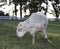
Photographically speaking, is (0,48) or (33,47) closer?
(0,48)

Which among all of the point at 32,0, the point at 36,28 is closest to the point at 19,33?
the point at 36,28

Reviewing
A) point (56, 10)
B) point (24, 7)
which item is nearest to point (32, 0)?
point (24, 7)

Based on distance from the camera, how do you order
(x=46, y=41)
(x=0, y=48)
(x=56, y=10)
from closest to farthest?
(x=0, y=48), (x=46, y=41), (x=56, y=10)

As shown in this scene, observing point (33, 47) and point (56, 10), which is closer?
point (33, 47)

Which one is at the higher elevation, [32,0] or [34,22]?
[34,22]

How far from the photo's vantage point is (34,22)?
36.1 ft

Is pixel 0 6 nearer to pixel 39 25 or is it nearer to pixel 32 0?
pixel 32 0

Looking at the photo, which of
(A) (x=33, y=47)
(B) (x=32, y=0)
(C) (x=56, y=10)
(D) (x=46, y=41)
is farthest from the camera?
(C) (x=56, y=10)

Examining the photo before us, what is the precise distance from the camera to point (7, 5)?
6056cm

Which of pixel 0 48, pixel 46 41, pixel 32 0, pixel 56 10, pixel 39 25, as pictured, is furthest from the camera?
pixel 56 10

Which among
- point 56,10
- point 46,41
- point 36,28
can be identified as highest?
point 36,28

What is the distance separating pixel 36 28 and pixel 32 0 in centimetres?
4484

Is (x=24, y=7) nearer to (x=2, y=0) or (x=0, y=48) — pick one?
(x=2, y=0)

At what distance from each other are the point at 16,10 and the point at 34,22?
1810 inches
